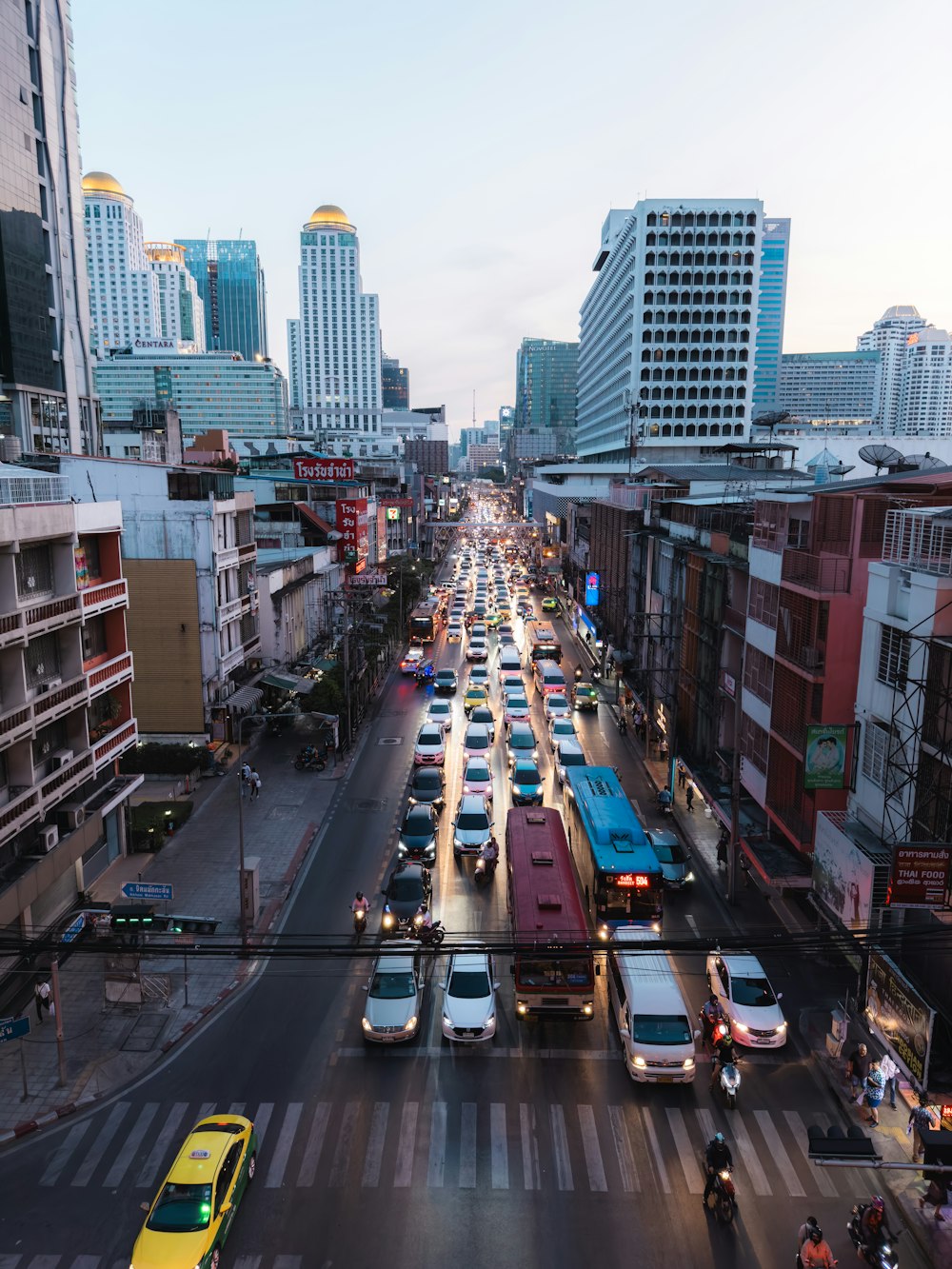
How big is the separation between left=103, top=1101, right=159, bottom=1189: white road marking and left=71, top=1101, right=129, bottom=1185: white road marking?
1.22ft

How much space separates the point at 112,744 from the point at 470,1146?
1873 centimetres

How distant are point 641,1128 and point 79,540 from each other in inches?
941

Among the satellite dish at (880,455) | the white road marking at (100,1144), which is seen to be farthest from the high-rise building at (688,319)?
the white road marking at (100,1144)

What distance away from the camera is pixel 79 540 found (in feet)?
91.5

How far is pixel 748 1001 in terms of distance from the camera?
21.8m

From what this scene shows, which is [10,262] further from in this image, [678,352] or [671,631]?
[678,352]

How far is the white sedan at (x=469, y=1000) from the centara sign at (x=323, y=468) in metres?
66.1

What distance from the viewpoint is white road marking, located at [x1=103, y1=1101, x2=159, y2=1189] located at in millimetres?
17062

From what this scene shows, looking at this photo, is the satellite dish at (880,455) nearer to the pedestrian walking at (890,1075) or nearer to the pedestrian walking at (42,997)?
the pedestrian walking at (890,1075)

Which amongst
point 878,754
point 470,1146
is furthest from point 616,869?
point 470,1146

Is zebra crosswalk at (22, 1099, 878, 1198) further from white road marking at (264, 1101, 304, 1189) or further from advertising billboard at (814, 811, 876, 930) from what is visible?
advertising billboard at (814, 811, 876, 930)

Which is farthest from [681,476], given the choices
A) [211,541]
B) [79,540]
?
[79,540]

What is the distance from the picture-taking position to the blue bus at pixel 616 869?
1004 inches

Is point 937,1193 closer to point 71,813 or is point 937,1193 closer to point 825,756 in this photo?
point 825,756
